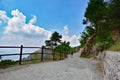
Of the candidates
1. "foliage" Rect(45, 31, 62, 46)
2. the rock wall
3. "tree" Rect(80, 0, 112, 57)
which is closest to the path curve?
the rock wall

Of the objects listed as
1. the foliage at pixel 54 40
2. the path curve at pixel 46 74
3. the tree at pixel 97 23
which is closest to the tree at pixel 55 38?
the foliage at pixel 54 40

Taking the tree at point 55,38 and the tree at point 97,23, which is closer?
the tree at point 97,23

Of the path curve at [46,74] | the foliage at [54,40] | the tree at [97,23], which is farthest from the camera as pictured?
the foliage at [54,40]

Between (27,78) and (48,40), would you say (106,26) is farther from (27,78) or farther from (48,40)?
(48,40)

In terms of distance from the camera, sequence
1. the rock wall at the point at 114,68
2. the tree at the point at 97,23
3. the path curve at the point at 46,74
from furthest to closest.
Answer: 1. the tree at the point at 97,23
2. the path curve at the point at 46,74
3. the rock wall at the point at 114,68

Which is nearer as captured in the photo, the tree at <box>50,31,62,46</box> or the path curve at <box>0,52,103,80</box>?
the path curve at <box>0,52,103,80</box>

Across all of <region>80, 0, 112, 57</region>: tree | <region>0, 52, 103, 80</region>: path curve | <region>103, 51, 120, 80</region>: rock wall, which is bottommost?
<region>0, 52, 103, 80</region>: path curve

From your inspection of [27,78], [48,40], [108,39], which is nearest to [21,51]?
[27,78]

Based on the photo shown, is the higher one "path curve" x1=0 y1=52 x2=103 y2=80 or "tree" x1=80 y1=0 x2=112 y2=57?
"tree" x1=80 y1=0 x2=112 y2=57

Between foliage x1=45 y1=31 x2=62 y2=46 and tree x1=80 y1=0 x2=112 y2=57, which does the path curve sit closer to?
tree x1=80 y1=0 x2=112 y2=57

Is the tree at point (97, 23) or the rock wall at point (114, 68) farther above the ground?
the tree at point (97, 23)

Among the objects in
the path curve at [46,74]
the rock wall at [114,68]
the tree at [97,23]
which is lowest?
the path curve at [46,74]

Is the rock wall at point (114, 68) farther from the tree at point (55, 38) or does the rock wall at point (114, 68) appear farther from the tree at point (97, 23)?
the tree at point (55, 38)

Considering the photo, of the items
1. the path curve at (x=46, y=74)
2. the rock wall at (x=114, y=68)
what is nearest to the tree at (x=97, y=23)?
the path curve at (x=46, y=74)
